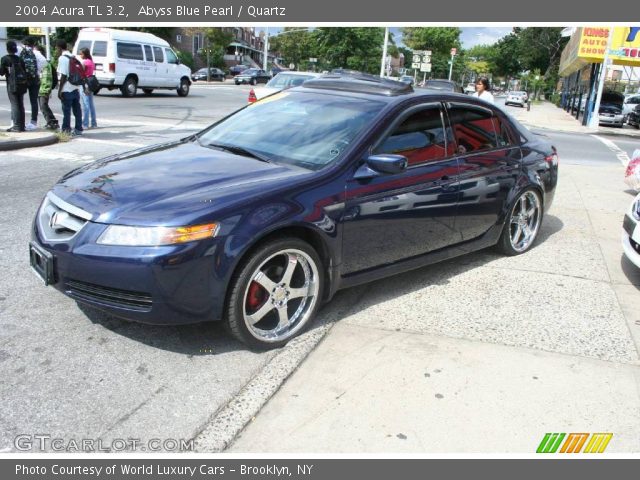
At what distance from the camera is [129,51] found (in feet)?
72.8

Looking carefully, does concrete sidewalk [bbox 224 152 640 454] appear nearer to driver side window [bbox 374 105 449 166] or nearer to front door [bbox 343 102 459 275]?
front door [bbox 343 102 459 275]

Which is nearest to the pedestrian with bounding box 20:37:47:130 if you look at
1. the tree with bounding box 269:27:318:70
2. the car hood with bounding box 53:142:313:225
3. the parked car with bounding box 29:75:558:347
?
the parked car with bounding box 29:75:558:347

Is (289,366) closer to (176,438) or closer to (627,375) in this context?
(176,438)

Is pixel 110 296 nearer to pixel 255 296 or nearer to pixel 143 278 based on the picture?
pixel 143 278

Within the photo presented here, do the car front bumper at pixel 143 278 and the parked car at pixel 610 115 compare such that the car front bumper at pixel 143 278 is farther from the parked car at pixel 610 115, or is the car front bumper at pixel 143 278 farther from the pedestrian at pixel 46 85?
the parked car at pixel 610 115

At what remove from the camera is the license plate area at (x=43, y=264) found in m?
3.23

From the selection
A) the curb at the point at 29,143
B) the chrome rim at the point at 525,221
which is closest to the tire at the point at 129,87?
the curb at the point at 29,143

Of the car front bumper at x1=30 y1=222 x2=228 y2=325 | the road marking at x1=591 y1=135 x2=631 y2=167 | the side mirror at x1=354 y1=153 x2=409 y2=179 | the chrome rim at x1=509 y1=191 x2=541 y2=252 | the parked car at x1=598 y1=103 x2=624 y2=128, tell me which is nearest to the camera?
the car front bumper at x1=30 y1=222 x2=228 y2=325

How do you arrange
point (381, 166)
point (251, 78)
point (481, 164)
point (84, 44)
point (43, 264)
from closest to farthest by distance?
1. point (43, 264)
2. point (381, 166)
3. point (481, 164)
4. point (84, 44)
5. point (251, 78)

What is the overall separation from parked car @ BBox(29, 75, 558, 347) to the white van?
62.0ft

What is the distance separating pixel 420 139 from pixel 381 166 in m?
0.77

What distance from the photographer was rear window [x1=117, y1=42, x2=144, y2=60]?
71.3 ft

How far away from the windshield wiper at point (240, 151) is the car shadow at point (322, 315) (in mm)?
1138

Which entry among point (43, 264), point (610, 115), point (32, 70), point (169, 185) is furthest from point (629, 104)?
point (43, 264)
